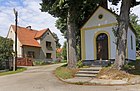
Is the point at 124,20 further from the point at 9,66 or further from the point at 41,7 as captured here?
the point at 9,66

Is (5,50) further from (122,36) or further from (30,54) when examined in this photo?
(122,36)

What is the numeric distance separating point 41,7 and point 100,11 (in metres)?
5.61

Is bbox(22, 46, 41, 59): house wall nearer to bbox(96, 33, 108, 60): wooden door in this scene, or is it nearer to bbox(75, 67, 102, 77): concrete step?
bbox(96, 33, 108, 60): wooden door

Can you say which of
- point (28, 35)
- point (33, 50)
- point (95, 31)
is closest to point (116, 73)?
point (95, 31)

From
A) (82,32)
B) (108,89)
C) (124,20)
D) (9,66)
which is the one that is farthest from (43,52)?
(108,89)

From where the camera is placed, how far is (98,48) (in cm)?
2297

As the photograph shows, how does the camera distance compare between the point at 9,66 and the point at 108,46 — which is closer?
the point at 108,46

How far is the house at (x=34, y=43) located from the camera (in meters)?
41.9

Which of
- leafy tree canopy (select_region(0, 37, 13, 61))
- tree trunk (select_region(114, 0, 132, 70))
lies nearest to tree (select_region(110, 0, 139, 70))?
tree trunk (select_region(114, 0, 132, 70))

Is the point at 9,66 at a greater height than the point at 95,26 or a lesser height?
lesser

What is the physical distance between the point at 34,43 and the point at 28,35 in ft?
7.15

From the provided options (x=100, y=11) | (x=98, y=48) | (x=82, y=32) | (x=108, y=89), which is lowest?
(x=108, y=89)

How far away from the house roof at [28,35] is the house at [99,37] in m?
20.7

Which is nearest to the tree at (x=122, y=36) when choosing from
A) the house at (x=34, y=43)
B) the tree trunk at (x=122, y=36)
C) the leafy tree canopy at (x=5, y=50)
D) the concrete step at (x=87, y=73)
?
the tree trunk at (x=122, y=36)
